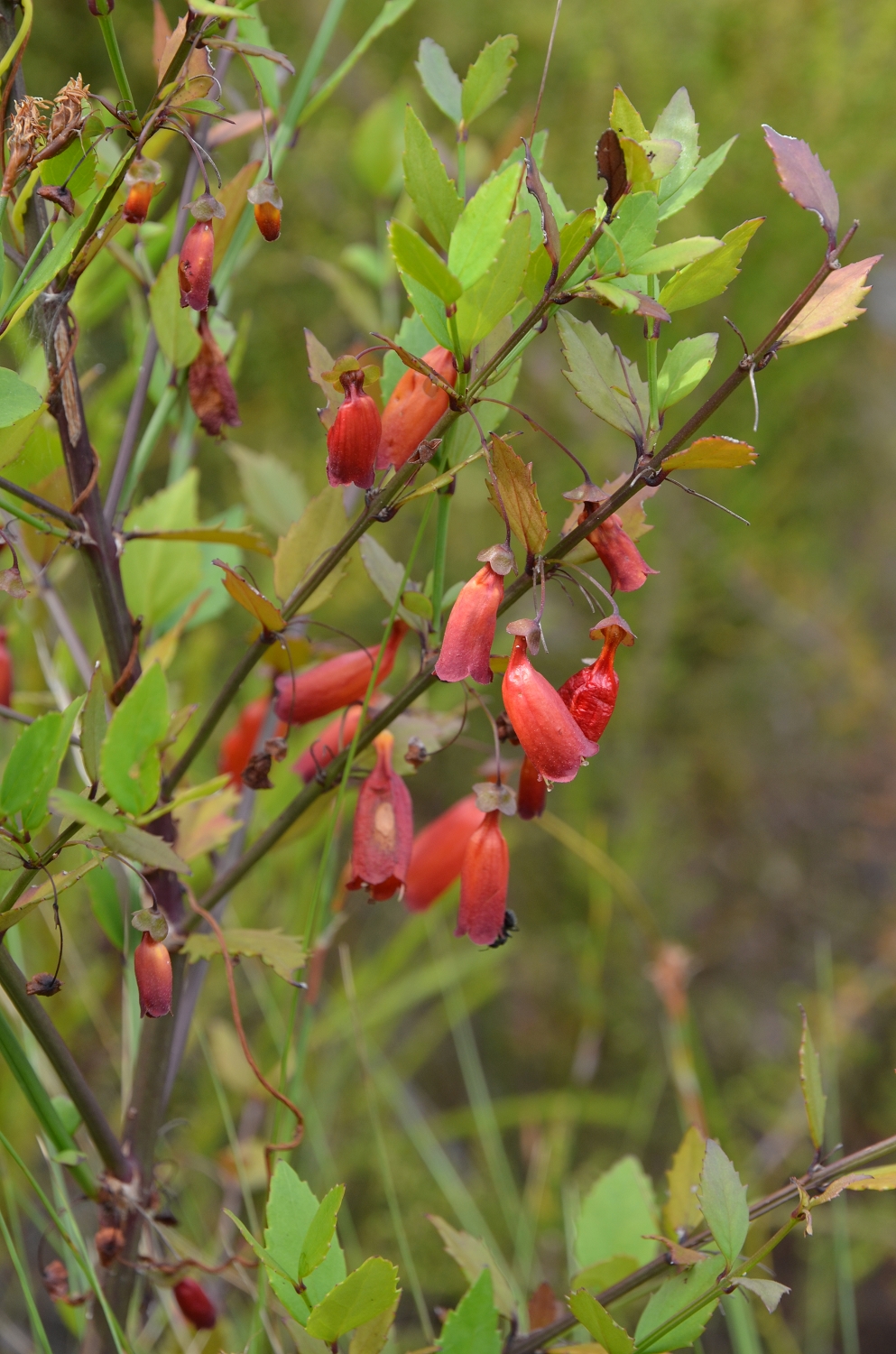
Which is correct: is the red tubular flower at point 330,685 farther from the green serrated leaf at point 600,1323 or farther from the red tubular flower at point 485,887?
the green serrated leaf at point 600,1323

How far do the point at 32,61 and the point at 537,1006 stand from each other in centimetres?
125

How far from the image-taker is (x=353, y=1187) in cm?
119

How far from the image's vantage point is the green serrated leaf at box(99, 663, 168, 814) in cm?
21

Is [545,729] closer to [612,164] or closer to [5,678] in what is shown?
[612,164]

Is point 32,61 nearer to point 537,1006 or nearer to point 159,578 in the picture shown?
point 159,578

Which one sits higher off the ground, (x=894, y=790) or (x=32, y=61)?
(x=32, y=61)

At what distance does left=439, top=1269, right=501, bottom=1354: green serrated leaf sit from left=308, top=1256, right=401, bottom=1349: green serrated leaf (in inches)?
0.8

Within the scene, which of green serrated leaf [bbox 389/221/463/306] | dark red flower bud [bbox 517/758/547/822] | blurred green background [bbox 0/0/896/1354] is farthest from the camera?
blurred green background [bbox 0/0/896/1354]

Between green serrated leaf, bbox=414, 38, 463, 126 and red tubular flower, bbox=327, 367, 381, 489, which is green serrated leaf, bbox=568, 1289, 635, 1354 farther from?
green serrated leaf, bbox=414, 38, 463, 126

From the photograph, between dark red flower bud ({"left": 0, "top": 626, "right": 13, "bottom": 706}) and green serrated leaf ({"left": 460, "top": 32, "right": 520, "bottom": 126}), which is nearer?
green serrated leaf ({"left": 460, "top": 32, "right": 520, "bottom": 126})

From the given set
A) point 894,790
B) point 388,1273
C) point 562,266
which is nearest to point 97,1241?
point 388,1273

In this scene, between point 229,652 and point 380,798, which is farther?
point 229,652

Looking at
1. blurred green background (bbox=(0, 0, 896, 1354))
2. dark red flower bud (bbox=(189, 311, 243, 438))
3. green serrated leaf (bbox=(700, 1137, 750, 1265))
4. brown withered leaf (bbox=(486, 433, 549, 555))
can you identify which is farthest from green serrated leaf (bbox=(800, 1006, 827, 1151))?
blurred green background (bbox=(0, 0, 896, 1354))

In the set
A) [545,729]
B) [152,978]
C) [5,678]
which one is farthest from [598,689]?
[5,678]
